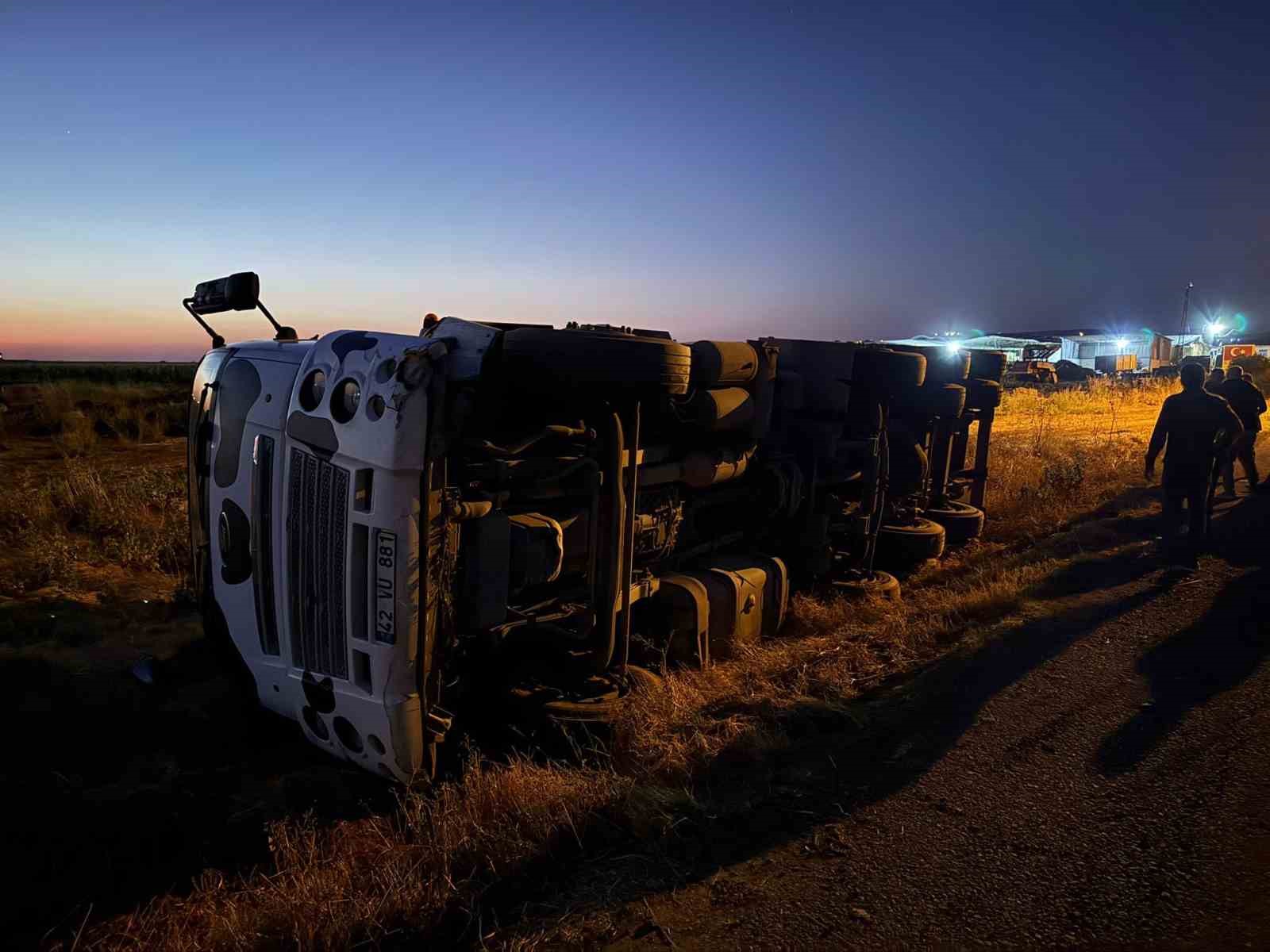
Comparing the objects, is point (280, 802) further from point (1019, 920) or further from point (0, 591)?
point (0, 591)

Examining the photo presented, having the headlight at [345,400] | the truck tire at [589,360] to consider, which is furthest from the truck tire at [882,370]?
the headlight at [345,400]

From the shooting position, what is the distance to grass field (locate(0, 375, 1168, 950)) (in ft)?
9.26

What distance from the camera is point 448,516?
11.4 ft

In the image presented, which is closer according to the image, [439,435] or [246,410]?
[439,435]

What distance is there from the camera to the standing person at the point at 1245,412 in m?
10.3

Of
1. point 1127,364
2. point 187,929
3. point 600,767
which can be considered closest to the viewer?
point 187,929

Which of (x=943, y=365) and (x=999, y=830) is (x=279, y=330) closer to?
(x=999, y=830)

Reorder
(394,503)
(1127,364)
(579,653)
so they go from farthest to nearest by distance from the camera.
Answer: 1. (1127,364)
2. (579,653)
3. (394,503)

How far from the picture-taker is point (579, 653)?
4359mm

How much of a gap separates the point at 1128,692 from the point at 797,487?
2.59 metres

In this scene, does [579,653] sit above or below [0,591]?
above

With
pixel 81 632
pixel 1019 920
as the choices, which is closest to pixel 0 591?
pixel 81 632

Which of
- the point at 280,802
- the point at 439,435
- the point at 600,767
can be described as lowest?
the point at 280,802

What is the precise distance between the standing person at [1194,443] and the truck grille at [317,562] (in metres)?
7.27
